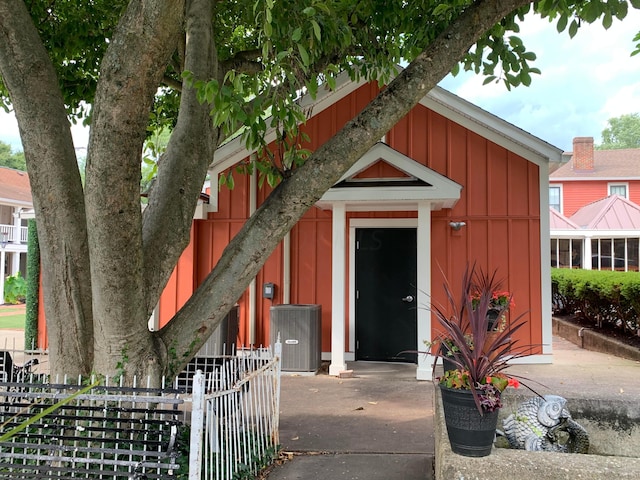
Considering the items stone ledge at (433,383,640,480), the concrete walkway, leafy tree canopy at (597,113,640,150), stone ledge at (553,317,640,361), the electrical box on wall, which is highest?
leafy tree canopy at (597,113,640,150)

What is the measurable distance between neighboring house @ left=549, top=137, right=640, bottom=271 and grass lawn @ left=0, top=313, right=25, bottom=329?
1940 cm

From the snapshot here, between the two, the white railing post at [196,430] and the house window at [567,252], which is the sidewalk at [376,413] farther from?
the house window at [567,252]

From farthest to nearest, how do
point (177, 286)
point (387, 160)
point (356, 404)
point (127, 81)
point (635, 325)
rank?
point (635, 325)
point (177, 286)
point (387, 160)
point (356, 404)
point (127, 81)

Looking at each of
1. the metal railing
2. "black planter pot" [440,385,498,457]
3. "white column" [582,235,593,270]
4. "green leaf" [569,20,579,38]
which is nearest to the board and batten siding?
"green leaf" [569,20,579,38]

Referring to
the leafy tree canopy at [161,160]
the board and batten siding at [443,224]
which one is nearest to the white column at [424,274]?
the board and batten siding at [443,224]

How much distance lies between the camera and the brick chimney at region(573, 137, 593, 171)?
26109mm

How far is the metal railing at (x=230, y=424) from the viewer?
3049mm

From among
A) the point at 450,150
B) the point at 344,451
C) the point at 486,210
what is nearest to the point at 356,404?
the point at 344,451

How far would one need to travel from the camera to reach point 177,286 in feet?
31.5

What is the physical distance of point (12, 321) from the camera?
17703 mm

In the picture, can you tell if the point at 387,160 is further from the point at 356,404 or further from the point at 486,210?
the point at 356,404

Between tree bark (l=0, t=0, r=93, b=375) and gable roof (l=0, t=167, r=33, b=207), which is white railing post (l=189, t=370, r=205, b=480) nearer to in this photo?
tree bark (l=0, t=0, r=93, b=375)

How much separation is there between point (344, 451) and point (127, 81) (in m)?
3.79

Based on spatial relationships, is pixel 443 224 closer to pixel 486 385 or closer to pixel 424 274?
pixel 424 274
